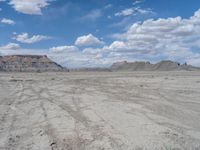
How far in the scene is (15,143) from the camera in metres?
7.56

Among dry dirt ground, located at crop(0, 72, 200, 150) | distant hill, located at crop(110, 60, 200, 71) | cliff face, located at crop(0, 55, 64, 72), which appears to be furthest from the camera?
cliff face, located at crop(0, 55, 64, 72)

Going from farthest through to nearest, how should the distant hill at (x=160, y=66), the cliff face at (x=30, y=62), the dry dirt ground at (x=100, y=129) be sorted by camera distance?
1. the cliff face at (x=30, y=62)
2. the distant hill at (x=160, y=66)
3. the dry dirt ground at (x=100, y=129)

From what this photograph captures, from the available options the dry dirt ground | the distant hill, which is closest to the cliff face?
the distant hill

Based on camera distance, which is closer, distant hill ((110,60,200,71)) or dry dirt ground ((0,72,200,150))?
dry dirt ground ((0,72,200,150))

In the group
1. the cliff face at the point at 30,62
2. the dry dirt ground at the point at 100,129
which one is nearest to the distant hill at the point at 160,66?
the cliff face at the point at 30,62

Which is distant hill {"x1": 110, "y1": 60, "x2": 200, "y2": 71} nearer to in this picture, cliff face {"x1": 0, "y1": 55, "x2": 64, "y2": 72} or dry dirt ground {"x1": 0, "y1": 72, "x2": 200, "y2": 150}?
cliff face {"x1": 0, "y1": 55, "x2": 64, "y2": 72}

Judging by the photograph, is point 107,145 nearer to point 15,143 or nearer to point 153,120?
point 15,143

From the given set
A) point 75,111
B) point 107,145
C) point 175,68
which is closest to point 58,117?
point 75,111

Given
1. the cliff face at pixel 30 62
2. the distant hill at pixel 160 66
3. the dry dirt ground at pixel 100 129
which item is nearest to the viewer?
the dry dirt ground at pixel 100 129

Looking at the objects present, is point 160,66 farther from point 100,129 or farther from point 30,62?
point 100,129

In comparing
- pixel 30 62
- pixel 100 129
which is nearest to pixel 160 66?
pixel 30 62

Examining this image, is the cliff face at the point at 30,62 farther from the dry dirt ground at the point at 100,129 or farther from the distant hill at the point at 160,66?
the dry dirt ground at the point at 100,129

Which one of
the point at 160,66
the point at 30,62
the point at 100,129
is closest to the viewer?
the point at 100,129

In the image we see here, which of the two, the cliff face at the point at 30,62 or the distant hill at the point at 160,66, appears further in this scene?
the cliff face at the point at 30,62
